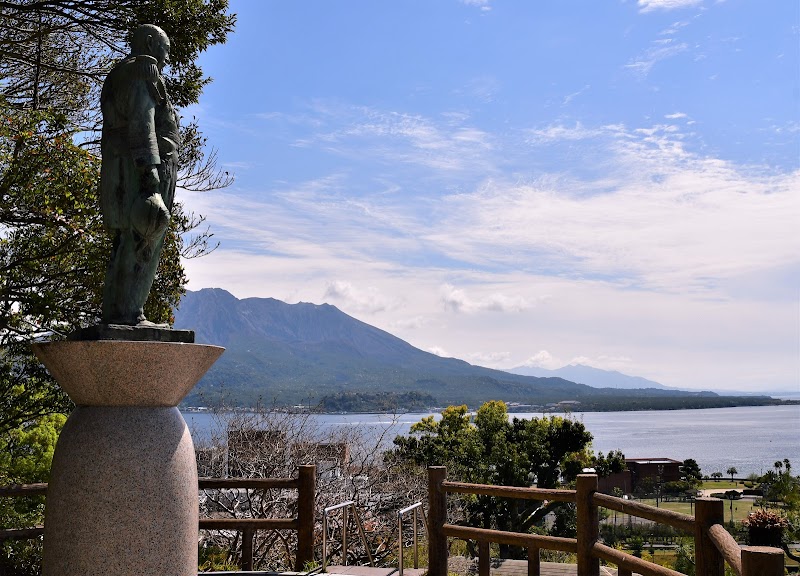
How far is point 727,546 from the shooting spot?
3498mm

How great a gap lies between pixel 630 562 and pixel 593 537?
81cm

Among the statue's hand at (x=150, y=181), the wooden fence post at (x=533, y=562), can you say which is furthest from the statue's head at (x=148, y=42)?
the wooden fence post at (x=533, y=562)

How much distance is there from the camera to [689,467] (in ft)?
195

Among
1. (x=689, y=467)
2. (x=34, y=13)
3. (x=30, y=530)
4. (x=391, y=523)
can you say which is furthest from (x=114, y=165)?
(x=689, y=467)

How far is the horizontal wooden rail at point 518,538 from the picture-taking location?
6.05 m

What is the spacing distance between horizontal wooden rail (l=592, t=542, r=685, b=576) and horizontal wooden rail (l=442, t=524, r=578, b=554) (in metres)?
0.30

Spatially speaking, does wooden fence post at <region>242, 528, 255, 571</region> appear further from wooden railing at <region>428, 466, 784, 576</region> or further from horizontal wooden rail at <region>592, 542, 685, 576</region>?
horizontal wooden rail at <region>592, 542, 685, 576</region>

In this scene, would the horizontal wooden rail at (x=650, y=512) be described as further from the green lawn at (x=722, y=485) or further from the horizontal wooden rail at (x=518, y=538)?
the green lawn at (x=722, y=485)

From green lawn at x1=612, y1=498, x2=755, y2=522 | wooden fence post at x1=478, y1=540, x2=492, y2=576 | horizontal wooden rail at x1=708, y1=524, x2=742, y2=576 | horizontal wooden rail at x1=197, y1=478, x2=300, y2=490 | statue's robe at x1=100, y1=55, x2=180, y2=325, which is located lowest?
green lawn at x1=612, y1=498, x2=755, y2=522

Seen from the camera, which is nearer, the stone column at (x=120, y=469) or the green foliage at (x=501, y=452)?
the stone column at (x=120, y=469)

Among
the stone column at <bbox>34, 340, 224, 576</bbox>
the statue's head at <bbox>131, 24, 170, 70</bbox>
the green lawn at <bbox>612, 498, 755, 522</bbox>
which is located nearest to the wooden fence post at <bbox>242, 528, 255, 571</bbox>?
the stone column at <bbox>34, 340, 224, 576</bbox>

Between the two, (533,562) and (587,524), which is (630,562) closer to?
(587,524)

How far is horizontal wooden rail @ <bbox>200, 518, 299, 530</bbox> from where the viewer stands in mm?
6891

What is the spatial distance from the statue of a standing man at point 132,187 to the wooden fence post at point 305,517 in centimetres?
281
